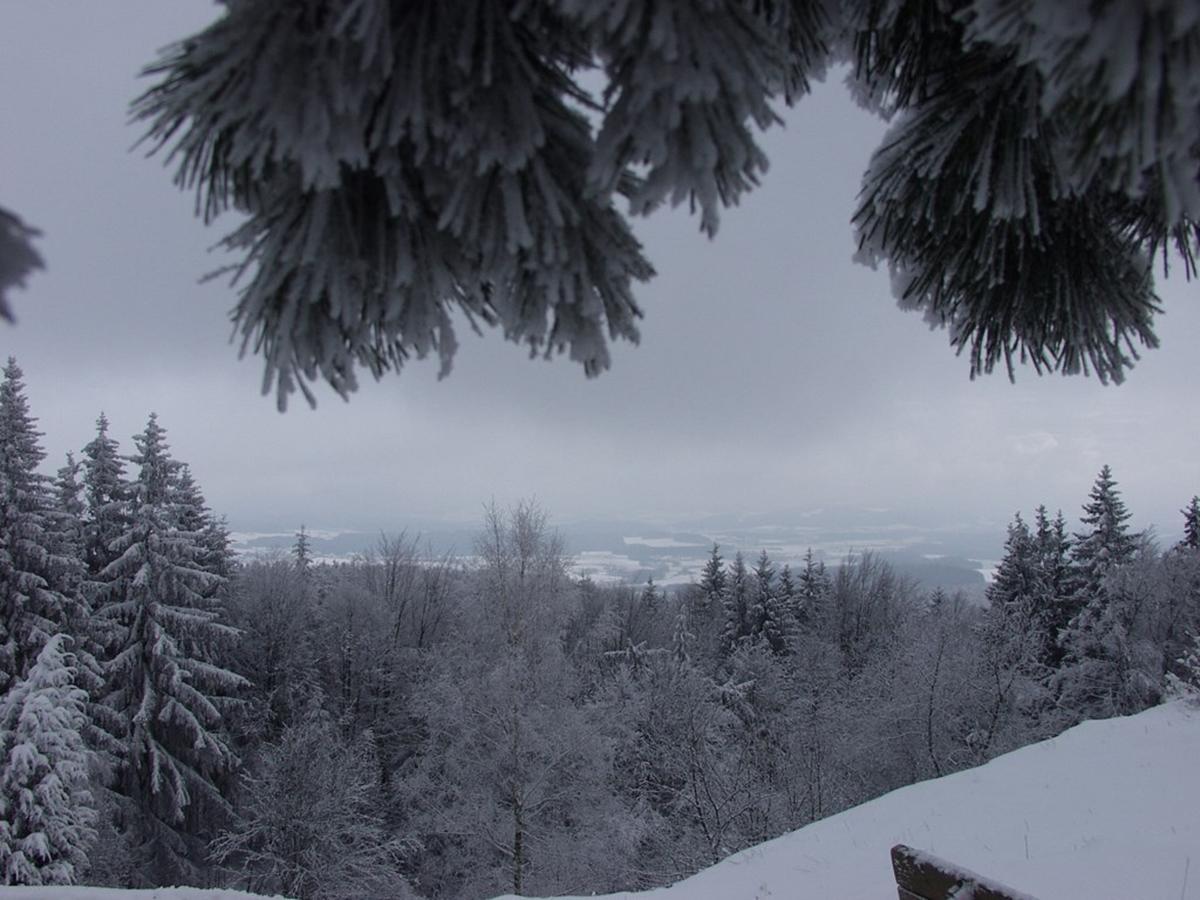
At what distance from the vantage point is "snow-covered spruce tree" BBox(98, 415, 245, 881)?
Result: 1558 cm

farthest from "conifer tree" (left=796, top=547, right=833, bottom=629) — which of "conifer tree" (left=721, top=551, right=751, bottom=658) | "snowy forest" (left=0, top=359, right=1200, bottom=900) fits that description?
"snowy forest" (left=0, top=359, right=1200, bottom=900)

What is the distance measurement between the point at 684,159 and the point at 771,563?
114 ft

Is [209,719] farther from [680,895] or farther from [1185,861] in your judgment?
[1185,861]

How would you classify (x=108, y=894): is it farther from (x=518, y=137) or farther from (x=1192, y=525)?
(x=1192, y=525)

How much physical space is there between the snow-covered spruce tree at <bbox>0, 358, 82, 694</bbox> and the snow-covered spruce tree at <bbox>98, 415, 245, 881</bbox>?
5.11 ft

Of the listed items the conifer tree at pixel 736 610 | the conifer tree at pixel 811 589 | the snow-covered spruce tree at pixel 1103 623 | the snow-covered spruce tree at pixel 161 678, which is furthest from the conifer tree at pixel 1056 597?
the snow-covered spruce tree at pixel 161 678

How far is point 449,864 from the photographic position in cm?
1686

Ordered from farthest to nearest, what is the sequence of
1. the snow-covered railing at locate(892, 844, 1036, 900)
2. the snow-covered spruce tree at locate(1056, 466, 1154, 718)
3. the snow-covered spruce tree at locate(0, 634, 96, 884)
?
the snow-covered spruce tree at locate(1056, 466, 1154, 718)
the snow-covered spruce tree at locate(0, 634, 96, 884)
the snow-covered railing at locate(892, 844, 1036, 900)

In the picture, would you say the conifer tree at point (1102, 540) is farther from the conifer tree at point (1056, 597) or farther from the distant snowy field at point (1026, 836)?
the distant snowy field at point (1026, 836)

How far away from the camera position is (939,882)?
229 cm

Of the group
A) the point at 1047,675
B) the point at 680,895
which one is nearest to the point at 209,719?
the point at 680,895

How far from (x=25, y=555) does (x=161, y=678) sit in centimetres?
408

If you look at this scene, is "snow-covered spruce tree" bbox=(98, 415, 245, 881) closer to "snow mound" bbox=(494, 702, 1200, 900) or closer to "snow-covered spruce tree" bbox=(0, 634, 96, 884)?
"snow-covered spruce tree" bbox=(0, 634, 96, 884)

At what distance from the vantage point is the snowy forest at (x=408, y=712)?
1316cm
